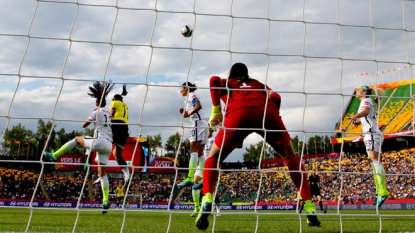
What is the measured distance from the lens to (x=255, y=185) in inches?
1144

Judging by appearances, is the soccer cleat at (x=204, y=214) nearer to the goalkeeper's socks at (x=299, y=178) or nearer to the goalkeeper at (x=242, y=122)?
the goalkeeper at (x=242, y=122)

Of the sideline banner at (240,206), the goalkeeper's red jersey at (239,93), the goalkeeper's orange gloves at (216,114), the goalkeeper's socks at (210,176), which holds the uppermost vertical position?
the goalkeeper's red jersey at (239,93)

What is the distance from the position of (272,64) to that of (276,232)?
1763 mm

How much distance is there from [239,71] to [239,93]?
278mm

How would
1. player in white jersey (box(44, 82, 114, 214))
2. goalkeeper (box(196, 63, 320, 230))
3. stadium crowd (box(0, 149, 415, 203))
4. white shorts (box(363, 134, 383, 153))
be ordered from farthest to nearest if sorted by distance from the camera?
stadium crowd (box(0, 149, 415, 203)) → white shorts (box(363, 134, 383, 153)) → player in white jersey (box(44, 82, 114, 214)) → goalkeeper (box(196, 63, 320, 230))

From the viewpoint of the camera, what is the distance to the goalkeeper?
413 centimetres

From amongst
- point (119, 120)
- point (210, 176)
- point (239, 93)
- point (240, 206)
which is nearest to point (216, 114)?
point (239, 93)

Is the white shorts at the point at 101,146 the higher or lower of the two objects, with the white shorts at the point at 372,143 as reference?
lower

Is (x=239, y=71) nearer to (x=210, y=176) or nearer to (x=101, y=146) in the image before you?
(x=210, y=176)

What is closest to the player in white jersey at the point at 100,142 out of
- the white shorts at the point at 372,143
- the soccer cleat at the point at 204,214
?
the soccer cleat at the point at 204,214

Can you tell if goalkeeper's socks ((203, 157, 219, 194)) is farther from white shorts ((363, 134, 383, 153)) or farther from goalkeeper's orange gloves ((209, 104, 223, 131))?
white shorts ((363, 134, 383, 153))

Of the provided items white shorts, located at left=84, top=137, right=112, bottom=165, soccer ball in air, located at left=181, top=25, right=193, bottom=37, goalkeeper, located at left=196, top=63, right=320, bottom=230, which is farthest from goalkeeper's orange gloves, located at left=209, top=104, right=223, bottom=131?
white shorts, located at left=84, top=137, right=112, bottom=165

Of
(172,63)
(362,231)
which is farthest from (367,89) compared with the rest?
(172,63)

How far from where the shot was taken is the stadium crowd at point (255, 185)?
24.5 metres
